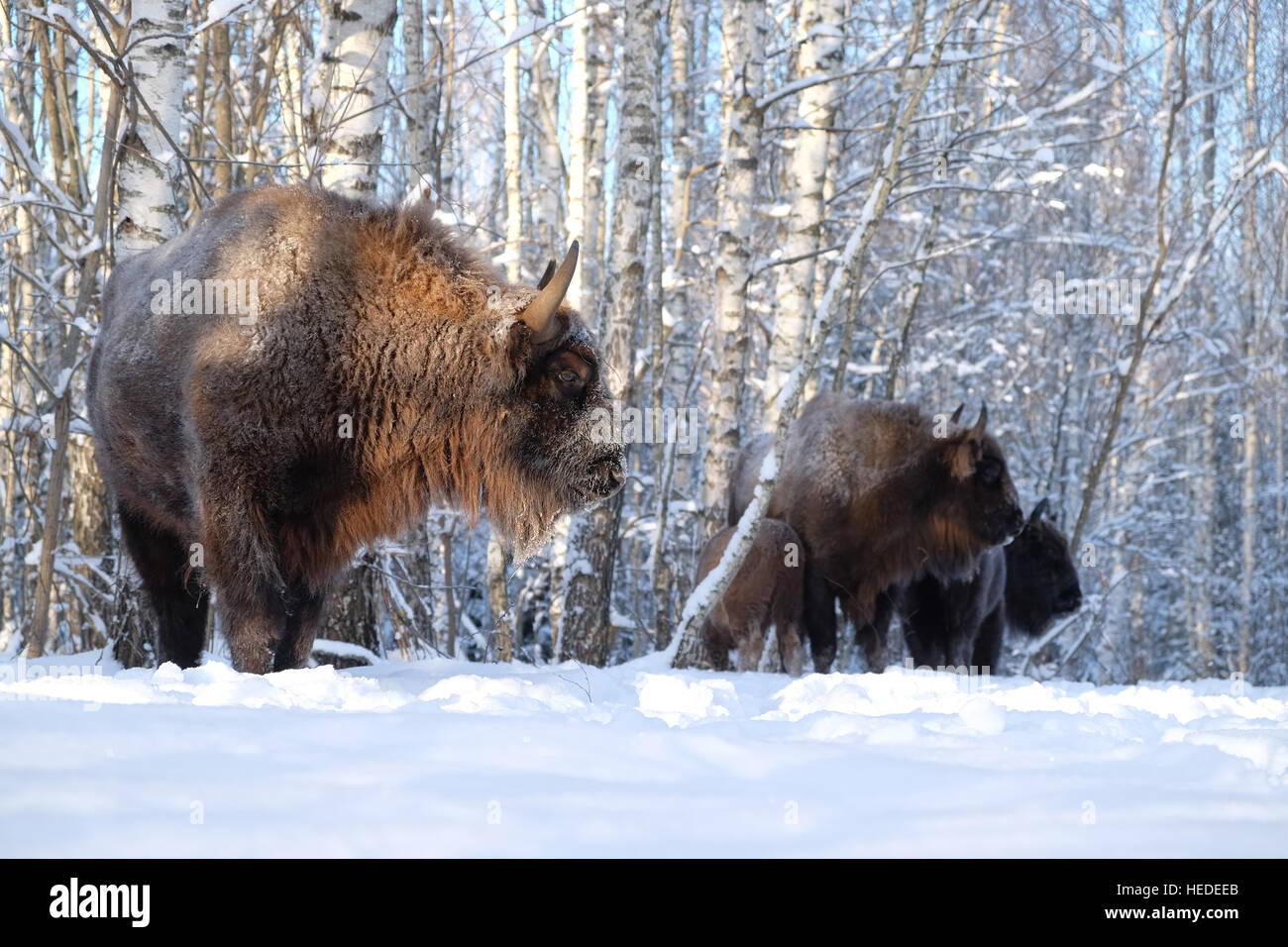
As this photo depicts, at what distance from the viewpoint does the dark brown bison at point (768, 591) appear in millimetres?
8023

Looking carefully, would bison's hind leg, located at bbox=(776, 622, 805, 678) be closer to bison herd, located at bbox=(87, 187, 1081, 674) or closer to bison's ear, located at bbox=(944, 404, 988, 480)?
bison's ear, located at bbox=(944, 404, 988, 480)

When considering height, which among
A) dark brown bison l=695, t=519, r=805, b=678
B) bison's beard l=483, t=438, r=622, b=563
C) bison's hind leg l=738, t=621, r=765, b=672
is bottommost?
bison's hind leg l=738, t=621, r=765, b=672

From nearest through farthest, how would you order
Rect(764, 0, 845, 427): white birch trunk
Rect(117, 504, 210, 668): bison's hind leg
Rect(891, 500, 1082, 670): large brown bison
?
Rect(117, 504, 210, 668): bison's hind leg < Rect(891, 500, 1082, 670): large brown bison < Rect(764, 0, 845, 427): white birch trunk

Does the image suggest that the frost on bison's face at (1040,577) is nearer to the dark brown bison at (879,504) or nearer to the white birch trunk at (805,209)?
the dark brown bison at (879,504)

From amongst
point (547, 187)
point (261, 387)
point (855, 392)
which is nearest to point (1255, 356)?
point (855, 392)

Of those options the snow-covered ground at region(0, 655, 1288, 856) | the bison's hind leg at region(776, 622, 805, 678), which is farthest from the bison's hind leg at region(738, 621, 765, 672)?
the snow-covered ground at region(0, 655, 1288, 856)

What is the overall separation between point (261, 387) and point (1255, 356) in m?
17.1

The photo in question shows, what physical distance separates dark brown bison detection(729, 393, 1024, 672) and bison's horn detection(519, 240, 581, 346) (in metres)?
3.95

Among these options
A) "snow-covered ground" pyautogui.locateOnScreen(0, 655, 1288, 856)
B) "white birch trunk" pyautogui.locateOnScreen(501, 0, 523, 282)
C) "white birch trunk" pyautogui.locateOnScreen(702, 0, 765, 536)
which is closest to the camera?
"snow-covered ground" pyautogui.locateOnScreen(0, 655, 1288, 856)

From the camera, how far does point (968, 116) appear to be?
14945mm

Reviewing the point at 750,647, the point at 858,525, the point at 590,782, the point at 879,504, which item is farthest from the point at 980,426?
the point at 590,782

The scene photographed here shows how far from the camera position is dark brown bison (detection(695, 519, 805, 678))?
802 cm

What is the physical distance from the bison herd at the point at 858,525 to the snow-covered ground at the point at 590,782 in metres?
4.88

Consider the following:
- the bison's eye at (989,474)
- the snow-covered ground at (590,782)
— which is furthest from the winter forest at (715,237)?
the snow-covered ground at (590,782)
